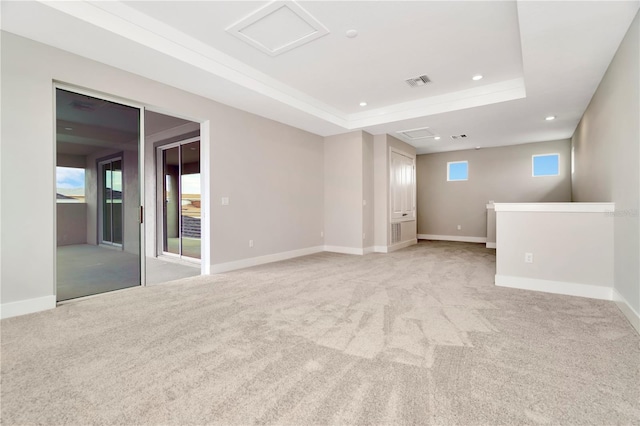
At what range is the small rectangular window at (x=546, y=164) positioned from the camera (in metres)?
7.71

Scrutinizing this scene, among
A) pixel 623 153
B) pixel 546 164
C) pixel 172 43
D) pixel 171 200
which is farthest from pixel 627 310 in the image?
pixel 171 200

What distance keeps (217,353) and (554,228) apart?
156 inches

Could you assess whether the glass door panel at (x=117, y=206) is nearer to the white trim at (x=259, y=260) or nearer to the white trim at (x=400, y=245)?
the white trim at (x=259, y=260)

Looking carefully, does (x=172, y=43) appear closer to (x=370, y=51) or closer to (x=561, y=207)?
(x=370, y=51)

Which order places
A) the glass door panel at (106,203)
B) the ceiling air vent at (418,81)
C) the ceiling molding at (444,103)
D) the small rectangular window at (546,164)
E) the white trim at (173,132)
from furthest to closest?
1. the small rectangular window at (546,164)
2. the white trim at (173,132)
3. the ceiling molding at (444,103)
4. the ceiling air vent at (418,81)
5. the glass door panel at (106,203)

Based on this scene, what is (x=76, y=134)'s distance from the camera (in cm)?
339

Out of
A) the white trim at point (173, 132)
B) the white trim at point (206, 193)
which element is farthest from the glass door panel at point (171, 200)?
the white trim at point (206, 193)

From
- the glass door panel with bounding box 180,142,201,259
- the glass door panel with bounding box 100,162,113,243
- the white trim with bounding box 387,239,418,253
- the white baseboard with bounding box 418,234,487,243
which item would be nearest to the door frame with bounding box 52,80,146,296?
the glass door panel with bounding box 100,162,113,243

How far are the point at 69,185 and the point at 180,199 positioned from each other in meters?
2.73

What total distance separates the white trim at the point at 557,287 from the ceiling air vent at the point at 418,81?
3002 mm

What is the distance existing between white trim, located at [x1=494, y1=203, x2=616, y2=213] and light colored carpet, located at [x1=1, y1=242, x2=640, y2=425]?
3.38 ft

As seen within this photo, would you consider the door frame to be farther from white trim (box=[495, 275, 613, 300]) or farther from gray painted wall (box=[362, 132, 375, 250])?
white trim (box=[495, 275, 613, 300])

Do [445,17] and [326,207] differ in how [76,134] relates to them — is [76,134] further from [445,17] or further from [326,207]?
[326,207]

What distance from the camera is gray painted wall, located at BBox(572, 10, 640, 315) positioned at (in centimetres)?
262
